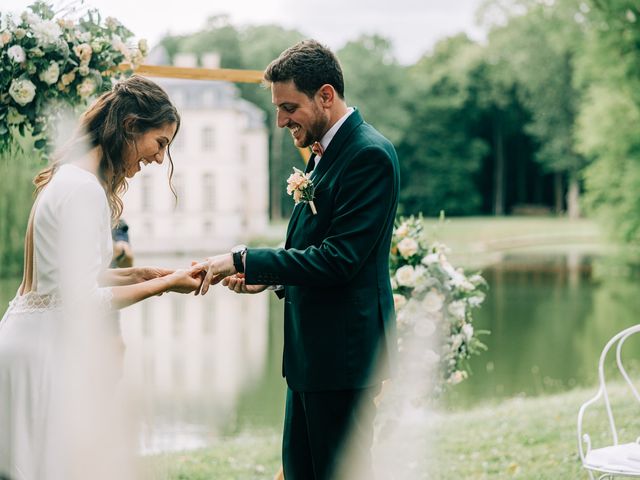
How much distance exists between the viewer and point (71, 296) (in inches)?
100

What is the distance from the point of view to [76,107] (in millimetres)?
4027

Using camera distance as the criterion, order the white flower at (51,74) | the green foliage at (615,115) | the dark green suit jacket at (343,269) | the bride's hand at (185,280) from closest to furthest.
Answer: the dark green suit jacket at (343,269) → the bride's hand at (185,280) → the white flower at (51,74) → the green foliage at (615,115)

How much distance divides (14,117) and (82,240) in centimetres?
158

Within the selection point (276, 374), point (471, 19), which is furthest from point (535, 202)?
point (276, 374)

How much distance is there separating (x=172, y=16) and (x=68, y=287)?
45.4 metres

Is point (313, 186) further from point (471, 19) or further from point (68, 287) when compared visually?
point (471, 19)

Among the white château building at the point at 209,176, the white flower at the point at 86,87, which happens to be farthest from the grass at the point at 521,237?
the white flower at the point at 86,87

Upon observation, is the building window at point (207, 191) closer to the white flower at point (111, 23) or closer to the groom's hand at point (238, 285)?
the white flower at point (111, 23)

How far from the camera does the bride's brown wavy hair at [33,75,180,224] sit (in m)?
2.65

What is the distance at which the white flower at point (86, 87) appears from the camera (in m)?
3.89

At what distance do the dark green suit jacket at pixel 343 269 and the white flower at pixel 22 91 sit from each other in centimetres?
154

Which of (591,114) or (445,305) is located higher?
(591,114)

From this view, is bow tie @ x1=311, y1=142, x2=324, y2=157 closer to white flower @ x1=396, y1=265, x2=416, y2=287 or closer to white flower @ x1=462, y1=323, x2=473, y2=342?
white flower @ x1=396, y1=265, x2=416, y2=287

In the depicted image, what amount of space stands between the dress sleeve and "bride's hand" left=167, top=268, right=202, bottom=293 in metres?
0.37
